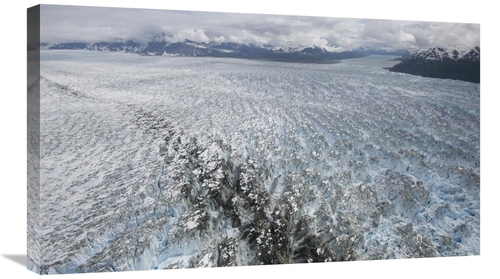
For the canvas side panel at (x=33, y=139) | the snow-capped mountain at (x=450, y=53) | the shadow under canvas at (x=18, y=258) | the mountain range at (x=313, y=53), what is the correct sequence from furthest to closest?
1. the snow-capped mountain at (x=450, y=53)
2. the mountain range at (x=313, y=53)
3. the shadow under canvas at (x=18, y=258)
4. the canvas side panel at (x=33, y=139)

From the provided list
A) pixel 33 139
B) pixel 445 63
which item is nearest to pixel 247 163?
pixel 33 139

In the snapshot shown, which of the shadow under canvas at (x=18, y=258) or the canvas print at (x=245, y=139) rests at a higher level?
the canvas print at (x=245, y=139)

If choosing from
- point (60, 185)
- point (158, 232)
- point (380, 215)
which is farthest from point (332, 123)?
point (60, 185)

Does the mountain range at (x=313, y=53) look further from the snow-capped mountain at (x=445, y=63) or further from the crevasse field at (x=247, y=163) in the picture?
the crevasse field at (x=247, y=163)

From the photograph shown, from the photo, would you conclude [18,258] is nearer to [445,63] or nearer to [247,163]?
[247,163]

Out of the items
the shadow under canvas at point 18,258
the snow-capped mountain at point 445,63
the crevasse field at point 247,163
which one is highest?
the snow-capped mountain at point 445,63

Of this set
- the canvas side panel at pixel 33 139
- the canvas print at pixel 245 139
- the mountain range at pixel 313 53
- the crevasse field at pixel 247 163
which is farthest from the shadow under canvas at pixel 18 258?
the mountain range at pixel 313 53
